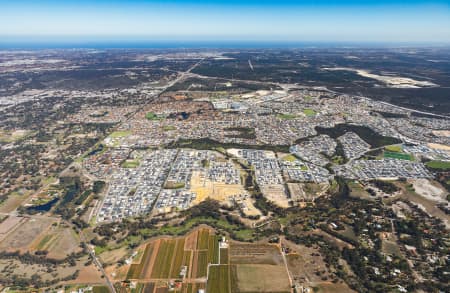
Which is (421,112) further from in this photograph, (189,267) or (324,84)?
(189,267)

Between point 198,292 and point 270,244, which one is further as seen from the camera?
point 270,244

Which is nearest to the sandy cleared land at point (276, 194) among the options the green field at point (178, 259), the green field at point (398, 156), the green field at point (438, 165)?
the green field at point (178, 259)

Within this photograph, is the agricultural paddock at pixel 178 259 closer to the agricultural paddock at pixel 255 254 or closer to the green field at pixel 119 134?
the agricultural paddock at pixel 255 254

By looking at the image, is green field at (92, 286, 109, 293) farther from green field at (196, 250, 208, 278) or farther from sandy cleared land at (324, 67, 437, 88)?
sandy cleared land at (324, 67, 437, 88)

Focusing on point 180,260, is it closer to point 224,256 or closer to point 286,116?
point 224,256

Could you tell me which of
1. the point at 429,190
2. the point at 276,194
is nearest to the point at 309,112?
the point at 429,190

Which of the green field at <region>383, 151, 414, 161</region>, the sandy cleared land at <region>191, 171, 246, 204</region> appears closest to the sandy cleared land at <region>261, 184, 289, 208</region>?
the sandy cleared land at <region>191, 171, 246, 204</region>

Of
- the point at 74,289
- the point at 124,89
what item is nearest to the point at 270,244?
the point at 74,289
